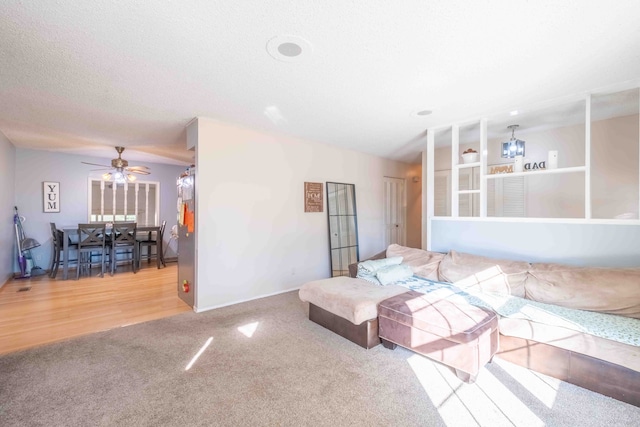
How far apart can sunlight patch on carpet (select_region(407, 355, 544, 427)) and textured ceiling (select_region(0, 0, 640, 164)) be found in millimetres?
2349

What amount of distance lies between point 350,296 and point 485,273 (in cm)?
143

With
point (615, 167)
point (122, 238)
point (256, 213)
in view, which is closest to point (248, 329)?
point (256, 213)

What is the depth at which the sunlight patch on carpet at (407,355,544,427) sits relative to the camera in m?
1.61

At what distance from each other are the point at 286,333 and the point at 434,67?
2.72 meters

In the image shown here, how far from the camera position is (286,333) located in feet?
9.05

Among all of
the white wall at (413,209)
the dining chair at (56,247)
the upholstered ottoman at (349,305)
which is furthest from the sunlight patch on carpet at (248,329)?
the white wall at (413,209)

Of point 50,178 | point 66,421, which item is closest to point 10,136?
point 50,178

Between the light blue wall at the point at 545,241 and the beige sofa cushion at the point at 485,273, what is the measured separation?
39cm

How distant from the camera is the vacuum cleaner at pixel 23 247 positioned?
4895mm

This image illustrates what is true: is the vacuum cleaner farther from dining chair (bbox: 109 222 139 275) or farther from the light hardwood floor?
dining chair (bbox: 109 222 139 275)

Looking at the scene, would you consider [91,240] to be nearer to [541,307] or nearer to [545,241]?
[541,307]

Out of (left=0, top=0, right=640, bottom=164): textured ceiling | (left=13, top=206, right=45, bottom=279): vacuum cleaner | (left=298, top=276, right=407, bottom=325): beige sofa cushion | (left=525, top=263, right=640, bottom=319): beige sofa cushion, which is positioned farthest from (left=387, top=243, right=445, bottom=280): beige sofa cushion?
(left=13, top=206, right=45, bottom=279): vacuum cleaner

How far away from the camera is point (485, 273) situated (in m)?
2.83

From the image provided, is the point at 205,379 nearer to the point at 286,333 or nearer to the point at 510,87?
the point at 286,333
